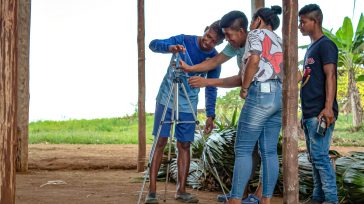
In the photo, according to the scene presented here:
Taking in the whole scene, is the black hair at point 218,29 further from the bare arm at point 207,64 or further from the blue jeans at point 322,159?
the blue jeans at point 322,159

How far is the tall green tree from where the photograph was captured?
11.3 m

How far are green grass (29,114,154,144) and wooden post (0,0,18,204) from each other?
7.38m

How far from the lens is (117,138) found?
11.7 m

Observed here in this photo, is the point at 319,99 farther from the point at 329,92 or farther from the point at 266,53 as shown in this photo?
the point at 266,53

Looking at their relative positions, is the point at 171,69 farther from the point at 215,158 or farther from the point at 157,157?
the point at 215,158

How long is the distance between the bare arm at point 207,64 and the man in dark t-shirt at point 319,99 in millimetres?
627

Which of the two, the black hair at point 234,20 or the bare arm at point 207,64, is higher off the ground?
the black hair at point 234,20

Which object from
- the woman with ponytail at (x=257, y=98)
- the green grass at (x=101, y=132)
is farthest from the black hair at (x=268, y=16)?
the green grass at (x=101, y=132)

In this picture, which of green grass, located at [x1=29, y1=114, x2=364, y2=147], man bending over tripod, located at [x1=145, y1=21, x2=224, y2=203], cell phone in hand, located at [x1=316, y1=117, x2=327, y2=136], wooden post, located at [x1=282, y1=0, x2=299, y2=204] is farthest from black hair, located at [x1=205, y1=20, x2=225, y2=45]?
green grass, located at [x1=29, y1=114, x2=364, y2=147]

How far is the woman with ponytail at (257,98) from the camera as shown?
384 centimetres

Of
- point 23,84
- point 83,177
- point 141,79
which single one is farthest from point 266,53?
point 23,84

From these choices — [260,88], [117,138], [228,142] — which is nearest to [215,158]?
[228,142]

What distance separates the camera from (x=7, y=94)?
3.70 m

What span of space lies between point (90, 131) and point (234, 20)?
9.28 m
